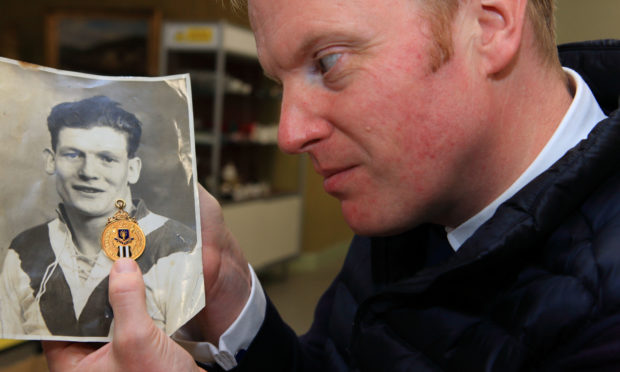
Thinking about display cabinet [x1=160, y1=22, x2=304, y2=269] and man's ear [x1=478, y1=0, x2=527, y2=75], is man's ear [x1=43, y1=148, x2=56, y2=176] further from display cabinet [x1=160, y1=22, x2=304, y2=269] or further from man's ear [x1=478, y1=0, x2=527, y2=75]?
display cabinet [x1=160, y1=22, x2=304, y2=269]

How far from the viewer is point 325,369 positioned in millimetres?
1296

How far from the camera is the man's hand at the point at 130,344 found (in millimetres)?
841

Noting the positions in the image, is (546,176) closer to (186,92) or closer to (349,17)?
(349,17)

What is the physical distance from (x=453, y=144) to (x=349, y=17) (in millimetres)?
266

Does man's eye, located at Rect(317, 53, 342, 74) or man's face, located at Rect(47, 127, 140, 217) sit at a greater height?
man's eye, located at Rect(317, 53, 342, 74)

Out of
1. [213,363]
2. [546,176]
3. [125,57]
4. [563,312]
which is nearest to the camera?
[563,312]

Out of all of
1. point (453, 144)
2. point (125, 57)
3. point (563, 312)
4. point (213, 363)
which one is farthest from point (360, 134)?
point (125, 57)

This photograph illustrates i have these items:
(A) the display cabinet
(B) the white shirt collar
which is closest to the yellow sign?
(A) the display cabinet

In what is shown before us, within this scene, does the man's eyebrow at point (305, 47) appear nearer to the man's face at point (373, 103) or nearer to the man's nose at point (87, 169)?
the man's face at point (373, 103)

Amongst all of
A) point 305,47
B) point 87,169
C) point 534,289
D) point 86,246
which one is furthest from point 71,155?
point 534,289

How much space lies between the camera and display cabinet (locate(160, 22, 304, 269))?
4.49 m

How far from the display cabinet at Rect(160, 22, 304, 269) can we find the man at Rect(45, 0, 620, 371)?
11.8 ft

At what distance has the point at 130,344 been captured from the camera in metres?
0.84

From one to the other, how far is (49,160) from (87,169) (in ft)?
0.21
